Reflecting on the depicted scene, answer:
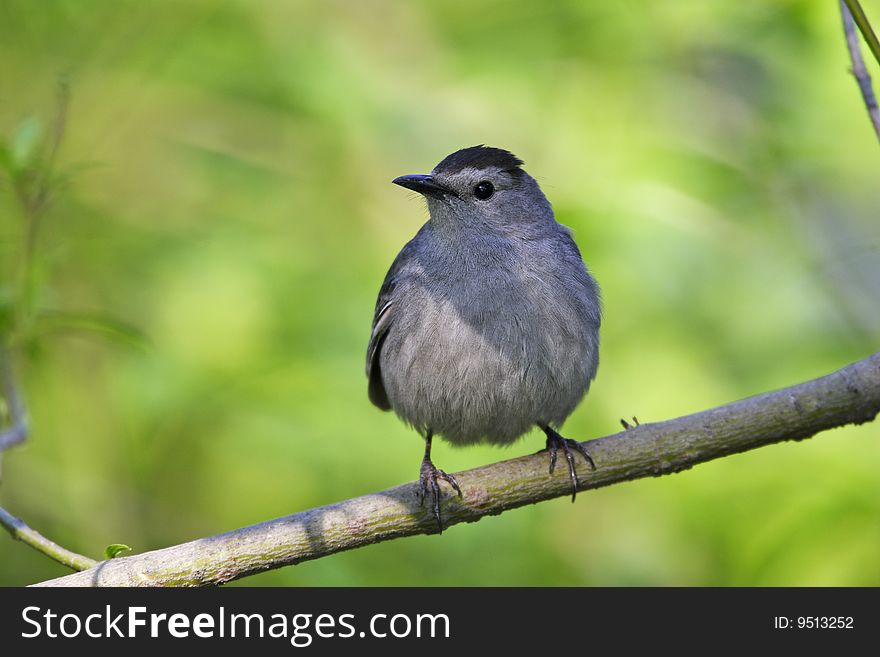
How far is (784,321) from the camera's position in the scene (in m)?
4.73

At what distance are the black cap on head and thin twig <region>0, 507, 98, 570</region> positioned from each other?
248 centimetres

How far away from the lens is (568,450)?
4156 millimetres

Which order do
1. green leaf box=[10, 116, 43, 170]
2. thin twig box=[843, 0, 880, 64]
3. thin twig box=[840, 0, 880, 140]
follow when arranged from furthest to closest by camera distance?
green leaf box=[10, 116, 43, 170] → thin twig box=[840, 0, 880, 140] → thin twig box=[843, 0, 880, 64]

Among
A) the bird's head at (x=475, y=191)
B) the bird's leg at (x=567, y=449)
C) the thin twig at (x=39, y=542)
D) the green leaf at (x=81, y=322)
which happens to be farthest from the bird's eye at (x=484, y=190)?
the thin twig at (x=39, y=542)

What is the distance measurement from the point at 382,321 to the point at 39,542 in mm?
2139

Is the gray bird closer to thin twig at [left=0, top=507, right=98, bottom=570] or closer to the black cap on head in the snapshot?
the black cap on head

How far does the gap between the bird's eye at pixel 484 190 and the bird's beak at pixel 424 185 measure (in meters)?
0.12

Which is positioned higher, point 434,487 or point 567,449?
point 567,449

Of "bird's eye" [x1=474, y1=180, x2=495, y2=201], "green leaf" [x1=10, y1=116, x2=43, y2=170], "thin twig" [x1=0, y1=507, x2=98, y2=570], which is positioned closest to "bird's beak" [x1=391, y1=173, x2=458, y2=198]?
"bird's eye" [x1=474, y1=180, x2=495, y2=201]

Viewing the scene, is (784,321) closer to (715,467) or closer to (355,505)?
(715,467)

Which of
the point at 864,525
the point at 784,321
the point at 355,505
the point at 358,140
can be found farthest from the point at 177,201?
the point at 864,525

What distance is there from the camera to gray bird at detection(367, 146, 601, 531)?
446cm

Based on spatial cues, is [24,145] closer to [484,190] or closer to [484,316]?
[484,316]

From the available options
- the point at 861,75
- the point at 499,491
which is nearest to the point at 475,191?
the point at 499,491
